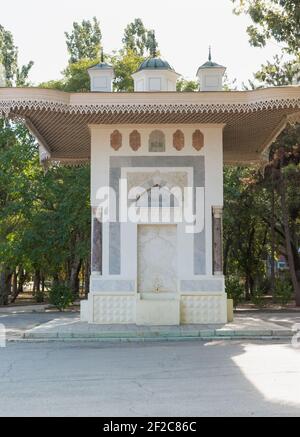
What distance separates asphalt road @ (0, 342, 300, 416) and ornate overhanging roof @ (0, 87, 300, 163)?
5822 mm

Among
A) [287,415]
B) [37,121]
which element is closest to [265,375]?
[287,415]

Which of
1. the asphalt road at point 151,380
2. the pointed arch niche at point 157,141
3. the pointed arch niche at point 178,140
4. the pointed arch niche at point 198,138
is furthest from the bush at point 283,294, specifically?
the asphalt road at point 151,380

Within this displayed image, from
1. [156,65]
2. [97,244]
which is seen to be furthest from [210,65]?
[97,244]

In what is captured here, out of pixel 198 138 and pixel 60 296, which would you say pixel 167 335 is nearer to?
pixel 198 138

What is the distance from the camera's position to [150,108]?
14922mm

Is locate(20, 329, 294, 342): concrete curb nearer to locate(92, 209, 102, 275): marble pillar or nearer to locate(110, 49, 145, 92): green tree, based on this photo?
locate(92, 209, 102, 275): marble pillar

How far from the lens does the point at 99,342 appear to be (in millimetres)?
13078

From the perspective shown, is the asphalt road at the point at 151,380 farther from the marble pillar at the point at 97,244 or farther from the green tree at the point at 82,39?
the green tree at the point at 82,39

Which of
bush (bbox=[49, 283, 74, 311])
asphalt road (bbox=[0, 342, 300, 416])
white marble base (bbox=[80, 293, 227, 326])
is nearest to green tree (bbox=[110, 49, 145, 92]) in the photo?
bush (bbox=[49, 283, 74, 311])

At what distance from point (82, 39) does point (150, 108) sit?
2687 centimetres

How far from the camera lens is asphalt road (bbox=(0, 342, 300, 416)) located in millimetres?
6273

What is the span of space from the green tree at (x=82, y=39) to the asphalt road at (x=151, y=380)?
30.1 meters

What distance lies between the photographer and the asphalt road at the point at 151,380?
6.27 meters

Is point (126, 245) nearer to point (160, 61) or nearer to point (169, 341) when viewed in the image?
point (169, 341)
